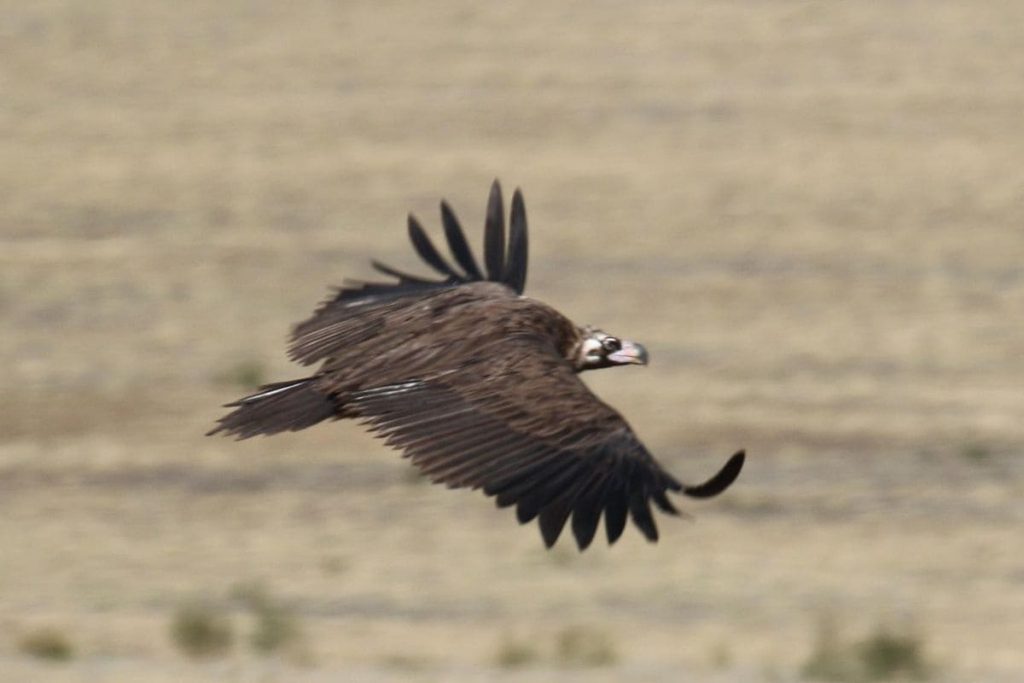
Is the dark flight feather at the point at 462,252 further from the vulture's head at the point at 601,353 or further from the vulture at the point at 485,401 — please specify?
the vulture's head at the point at 601,353

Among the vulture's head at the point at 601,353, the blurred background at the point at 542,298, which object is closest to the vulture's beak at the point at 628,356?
the vulture's head at the point at 601,353

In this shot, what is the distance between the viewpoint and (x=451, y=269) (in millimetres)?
9938

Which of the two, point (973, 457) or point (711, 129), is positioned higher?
point (711, 129)

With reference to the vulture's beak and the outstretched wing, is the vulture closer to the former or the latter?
the vulture's beak

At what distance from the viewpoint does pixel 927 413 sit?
810 inches

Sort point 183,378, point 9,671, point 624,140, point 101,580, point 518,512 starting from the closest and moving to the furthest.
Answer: point 518,512 < point 9,671 < point 101,580 < point 183,378 < point 624,140

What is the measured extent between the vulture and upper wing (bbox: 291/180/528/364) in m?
0.02

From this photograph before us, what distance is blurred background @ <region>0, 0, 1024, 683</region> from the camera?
50.7 ft

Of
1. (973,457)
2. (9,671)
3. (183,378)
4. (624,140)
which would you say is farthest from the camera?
(624,140)

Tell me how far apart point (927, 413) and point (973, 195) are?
20.0 ft

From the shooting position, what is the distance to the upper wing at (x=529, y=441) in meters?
7.22

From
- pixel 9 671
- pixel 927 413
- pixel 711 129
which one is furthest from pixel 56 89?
pixel 9 671

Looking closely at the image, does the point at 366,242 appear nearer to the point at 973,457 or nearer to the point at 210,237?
the point at 210,237

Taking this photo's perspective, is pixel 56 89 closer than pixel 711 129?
No
